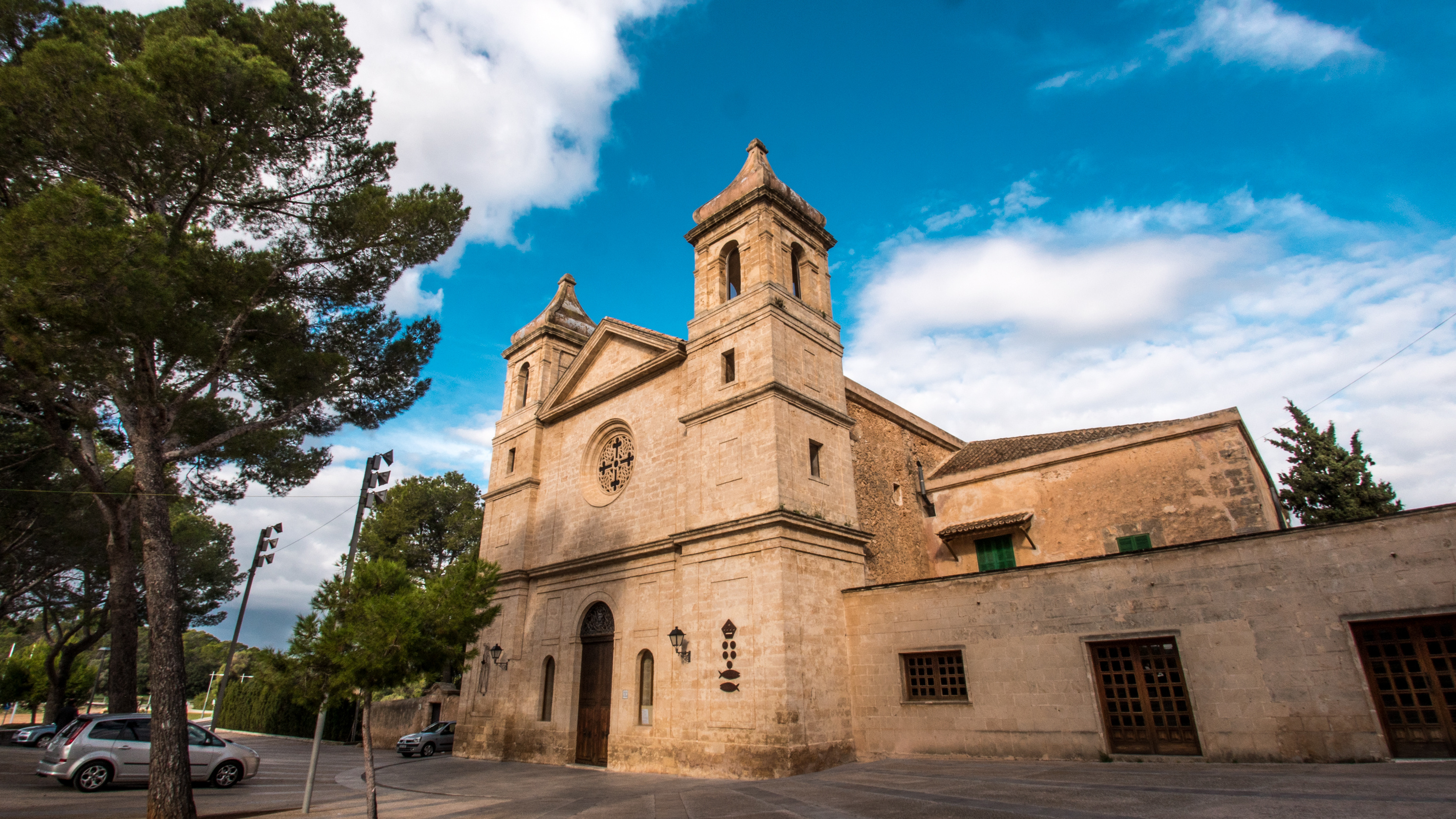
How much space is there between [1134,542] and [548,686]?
51.0ft

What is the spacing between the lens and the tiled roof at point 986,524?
57.2 ft

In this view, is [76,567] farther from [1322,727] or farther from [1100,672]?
[1322,727]

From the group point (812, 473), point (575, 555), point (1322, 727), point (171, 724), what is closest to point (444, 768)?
point (575, 555)

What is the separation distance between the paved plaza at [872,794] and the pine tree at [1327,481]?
632 inches

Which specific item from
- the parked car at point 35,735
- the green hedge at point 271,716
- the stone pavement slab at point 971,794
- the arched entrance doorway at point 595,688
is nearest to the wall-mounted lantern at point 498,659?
the arched entrance doorway at point 595,688

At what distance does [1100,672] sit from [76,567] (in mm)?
32837

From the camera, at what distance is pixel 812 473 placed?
15.3 m

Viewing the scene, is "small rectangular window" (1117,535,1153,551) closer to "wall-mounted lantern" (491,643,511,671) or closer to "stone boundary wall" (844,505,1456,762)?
"stone boundary wall" (844,505,1456,762)

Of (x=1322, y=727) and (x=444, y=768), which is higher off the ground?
(x=1322, y=727)

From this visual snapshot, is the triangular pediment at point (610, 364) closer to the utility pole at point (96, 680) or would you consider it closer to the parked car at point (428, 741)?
the parked car at point (428, 741)

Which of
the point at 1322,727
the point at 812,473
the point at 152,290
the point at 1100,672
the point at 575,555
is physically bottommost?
the point at 1322,727

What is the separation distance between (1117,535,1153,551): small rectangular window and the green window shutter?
2.56 metres

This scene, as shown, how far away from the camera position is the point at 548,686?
18078mm

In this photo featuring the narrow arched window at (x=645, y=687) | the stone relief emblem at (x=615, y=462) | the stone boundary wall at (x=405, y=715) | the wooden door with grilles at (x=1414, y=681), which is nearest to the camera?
the wooden door with grilles at (x=1414, y=681)
